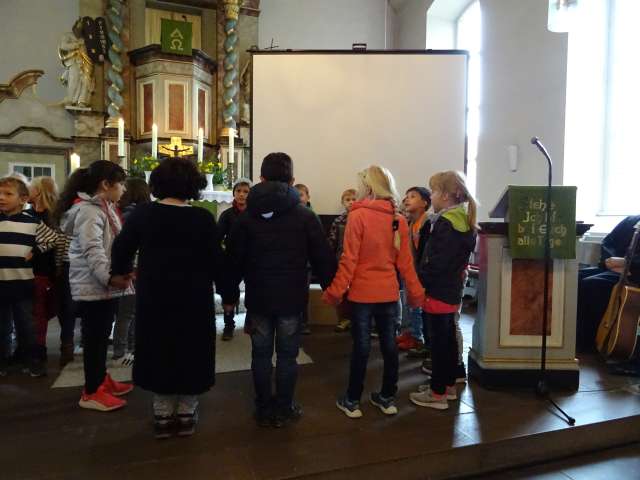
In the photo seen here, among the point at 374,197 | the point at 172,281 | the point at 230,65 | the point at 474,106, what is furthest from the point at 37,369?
the point at 230,65

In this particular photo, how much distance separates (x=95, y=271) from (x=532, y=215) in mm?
2501

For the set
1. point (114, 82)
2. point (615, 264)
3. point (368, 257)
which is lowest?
point (615, 264)

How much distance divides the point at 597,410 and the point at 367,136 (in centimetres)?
302

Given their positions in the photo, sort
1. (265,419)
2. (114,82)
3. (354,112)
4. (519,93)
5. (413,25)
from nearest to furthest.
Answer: (265,419), (354,112), (519,93), (114,82), (413,25)

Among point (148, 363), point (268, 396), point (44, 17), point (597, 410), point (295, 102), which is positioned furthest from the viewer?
point (44, 17)

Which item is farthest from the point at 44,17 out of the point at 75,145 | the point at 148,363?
the point at 148,363

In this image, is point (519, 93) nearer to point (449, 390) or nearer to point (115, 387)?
point (449, 390)

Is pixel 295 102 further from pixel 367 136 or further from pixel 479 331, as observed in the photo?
pixel 479 331

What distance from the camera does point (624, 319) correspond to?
3314 mm

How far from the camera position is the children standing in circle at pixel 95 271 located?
8.07ft

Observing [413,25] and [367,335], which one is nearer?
[367,335]

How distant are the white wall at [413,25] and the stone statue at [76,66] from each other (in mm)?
6230

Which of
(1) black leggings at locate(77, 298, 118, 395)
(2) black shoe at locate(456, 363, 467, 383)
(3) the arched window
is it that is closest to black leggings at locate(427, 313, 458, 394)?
(2) black shoe at locate(456, 363, 467, 383)

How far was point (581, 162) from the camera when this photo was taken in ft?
18.5
